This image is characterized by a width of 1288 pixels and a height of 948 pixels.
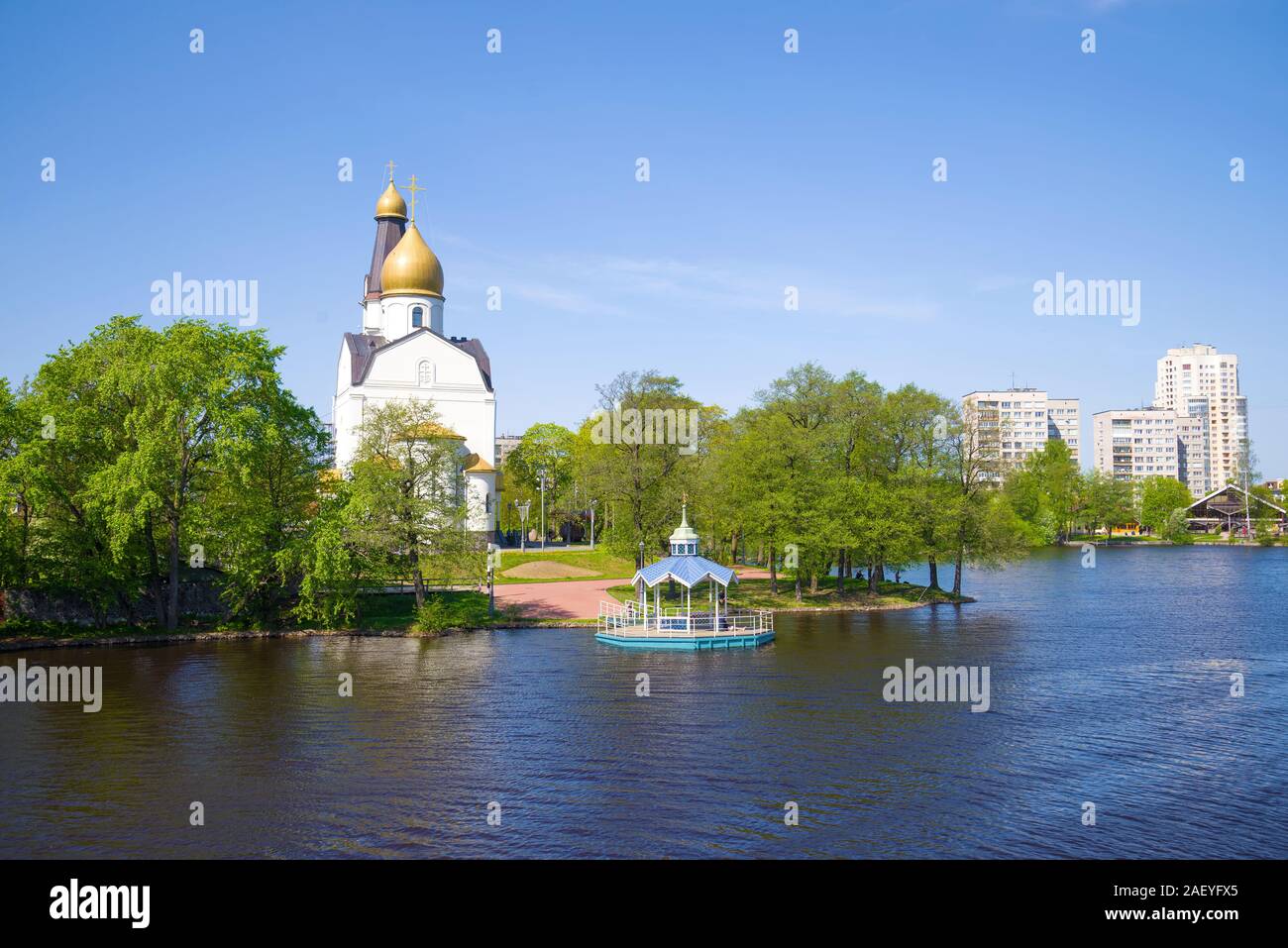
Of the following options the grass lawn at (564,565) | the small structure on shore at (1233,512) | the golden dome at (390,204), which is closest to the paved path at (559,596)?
the grass lawn at (564,565)

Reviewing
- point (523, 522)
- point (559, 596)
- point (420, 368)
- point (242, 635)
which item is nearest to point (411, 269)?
point (420, 368)

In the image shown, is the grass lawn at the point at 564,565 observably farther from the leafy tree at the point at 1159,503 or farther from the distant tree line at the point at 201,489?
the leafy tree at the point at 1159,503

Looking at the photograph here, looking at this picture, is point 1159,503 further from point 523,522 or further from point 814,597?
point 523,522

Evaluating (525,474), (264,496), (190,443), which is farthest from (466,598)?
(525,474)

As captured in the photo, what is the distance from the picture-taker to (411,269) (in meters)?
73.7

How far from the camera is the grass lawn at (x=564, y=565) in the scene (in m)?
64.5

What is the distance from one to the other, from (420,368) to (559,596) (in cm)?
2527

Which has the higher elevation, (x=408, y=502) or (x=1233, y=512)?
(x=408, y=502)

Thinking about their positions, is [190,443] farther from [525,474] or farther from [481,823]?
[525,474]

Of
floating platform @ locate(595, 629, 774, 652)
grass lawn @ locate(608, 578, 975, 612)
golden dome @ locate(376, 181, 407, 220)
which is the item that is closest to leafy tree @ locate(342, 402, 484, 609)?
floating platform @ locate(595, 629, 774, 652)
